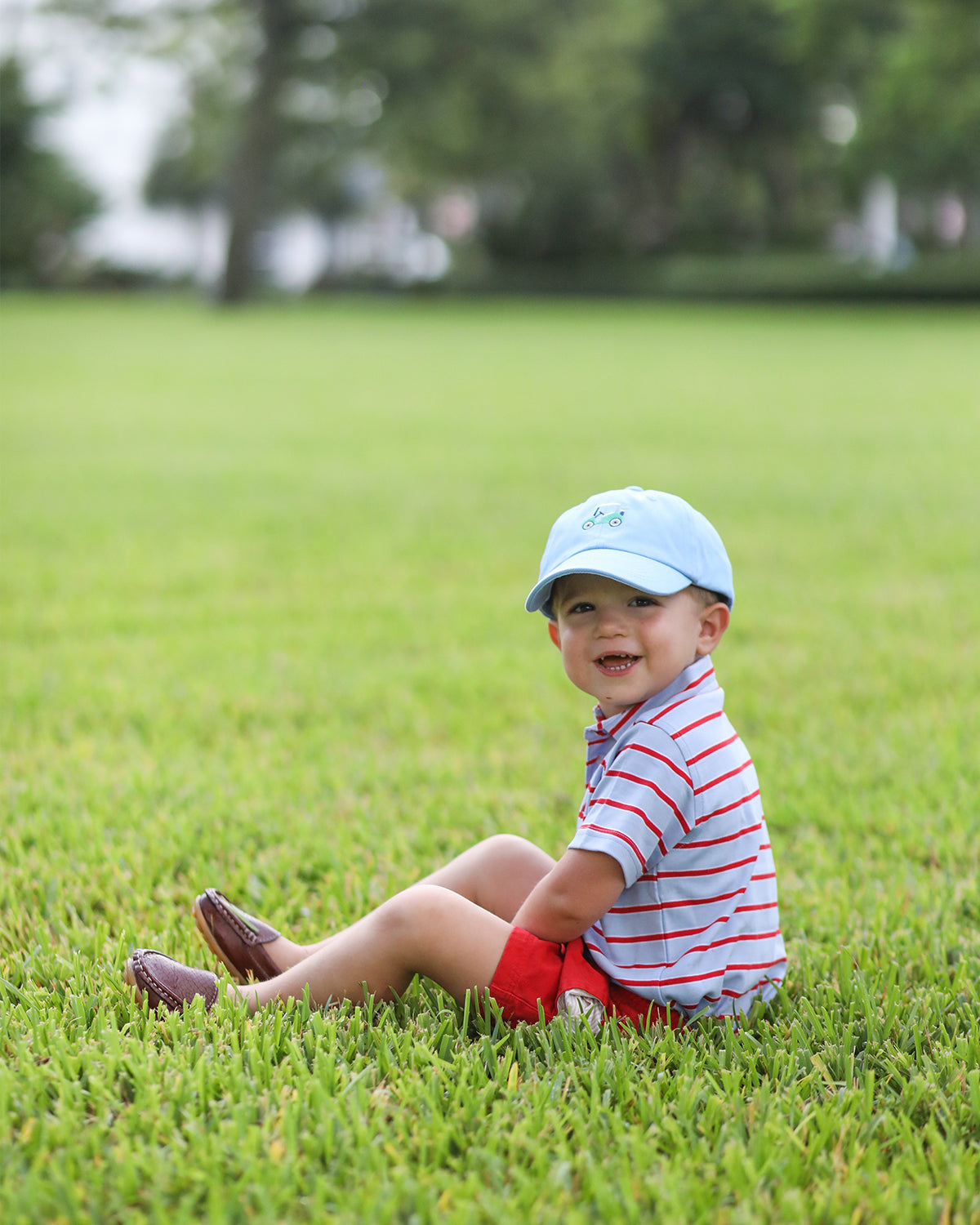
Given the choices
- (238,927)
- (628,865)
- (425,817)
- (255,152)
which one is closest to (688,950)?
(628,865)

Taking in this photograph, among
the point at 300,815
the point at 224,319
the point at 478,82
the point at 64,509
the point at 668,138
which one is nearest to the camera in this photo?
the point at 300,815

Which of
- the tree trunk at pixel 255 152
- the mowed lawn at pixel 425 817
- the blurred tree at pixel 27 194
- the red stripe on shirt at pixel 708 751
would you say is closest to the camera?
the mowed lawn at pixel 425 817

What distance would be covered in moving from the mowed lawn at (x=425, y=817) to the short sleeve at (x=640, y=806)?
307 millimetres

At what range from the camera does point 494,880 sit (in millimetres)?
2428

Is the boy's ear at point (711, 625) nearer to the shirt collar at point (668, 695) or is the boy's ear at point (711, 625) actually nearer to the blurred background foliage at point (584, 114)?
the shirt collar at point (668, 695)

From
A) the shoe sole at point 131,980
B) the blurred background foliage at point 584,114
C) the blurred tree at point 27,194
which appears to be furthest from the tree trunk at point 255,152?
the shoe sole at point 131,980

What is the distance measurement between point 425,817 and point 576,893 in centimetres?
118

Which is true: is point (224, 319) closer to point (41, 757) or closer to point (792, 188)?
point (41, 757)

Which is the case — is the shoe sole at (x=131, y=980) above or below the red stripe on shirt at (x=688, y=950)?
below

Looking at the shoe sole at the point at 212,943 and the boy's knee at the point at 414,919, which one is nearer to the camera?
the boy's knee at the point at 414,919

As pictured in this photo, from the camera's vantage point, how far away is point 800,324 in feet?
100

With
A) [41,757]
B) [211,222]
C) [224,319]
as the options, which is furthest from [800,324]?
[211,222]

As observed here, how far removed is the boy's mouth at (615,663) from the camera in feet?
7.02

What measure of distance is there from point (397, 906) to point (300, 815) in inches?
42.2
